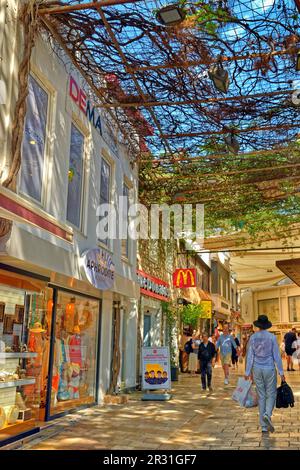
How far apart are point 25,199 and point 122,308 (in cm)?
589

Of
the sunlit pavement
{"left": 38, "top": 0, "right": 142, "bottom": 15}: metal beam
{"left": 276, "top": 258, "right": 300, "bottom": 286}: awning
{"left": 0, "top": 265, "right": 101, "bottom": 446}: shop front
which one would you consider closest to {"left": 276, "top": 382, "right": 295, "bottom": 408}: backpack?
the sunlit pavement

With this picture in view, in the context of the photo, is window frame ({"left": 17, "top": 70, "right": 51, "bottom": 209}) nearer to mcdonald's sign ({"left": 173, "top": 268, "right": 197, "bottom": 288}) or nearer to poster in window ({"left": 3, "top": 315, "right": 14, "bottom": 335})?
poster in window ({"left": 3, "top": 315, "right": 14, "bottom": 335})

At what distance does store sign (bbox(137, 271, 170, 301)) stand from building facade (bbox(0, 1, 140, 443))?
2383 millimetres

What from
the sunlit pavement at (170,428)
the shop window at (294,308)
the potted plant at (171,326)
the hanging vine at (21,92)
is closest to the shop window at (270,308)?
the shop window at (294,308)

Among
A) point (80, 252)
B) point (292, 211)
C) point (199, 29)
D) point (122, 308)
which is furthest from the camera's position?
point (292, 211)

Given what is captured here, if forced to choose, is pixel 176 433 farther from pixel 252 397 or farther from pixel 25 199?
pixel 25 199

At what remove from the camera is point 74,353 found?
935 centimetres

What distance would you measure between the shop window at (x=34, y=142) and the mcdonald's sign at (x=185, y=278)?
37.5 feet

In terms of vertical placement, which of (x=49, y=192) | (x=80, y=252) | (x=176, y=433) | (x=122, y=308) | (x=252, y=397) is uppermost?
(x=49, y=192)

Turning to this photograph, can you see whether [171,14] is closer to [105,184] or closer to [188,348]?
[105,184]

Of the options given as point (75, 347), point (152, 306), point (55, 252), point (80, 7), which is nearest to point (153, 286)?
point (152, 306)

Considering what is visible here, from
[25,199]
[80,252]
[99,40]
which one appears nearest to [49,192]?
[25,199]

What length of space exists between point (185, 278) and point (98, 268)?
9573 millimetres

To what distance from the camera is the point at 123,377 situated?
12.4 meters
